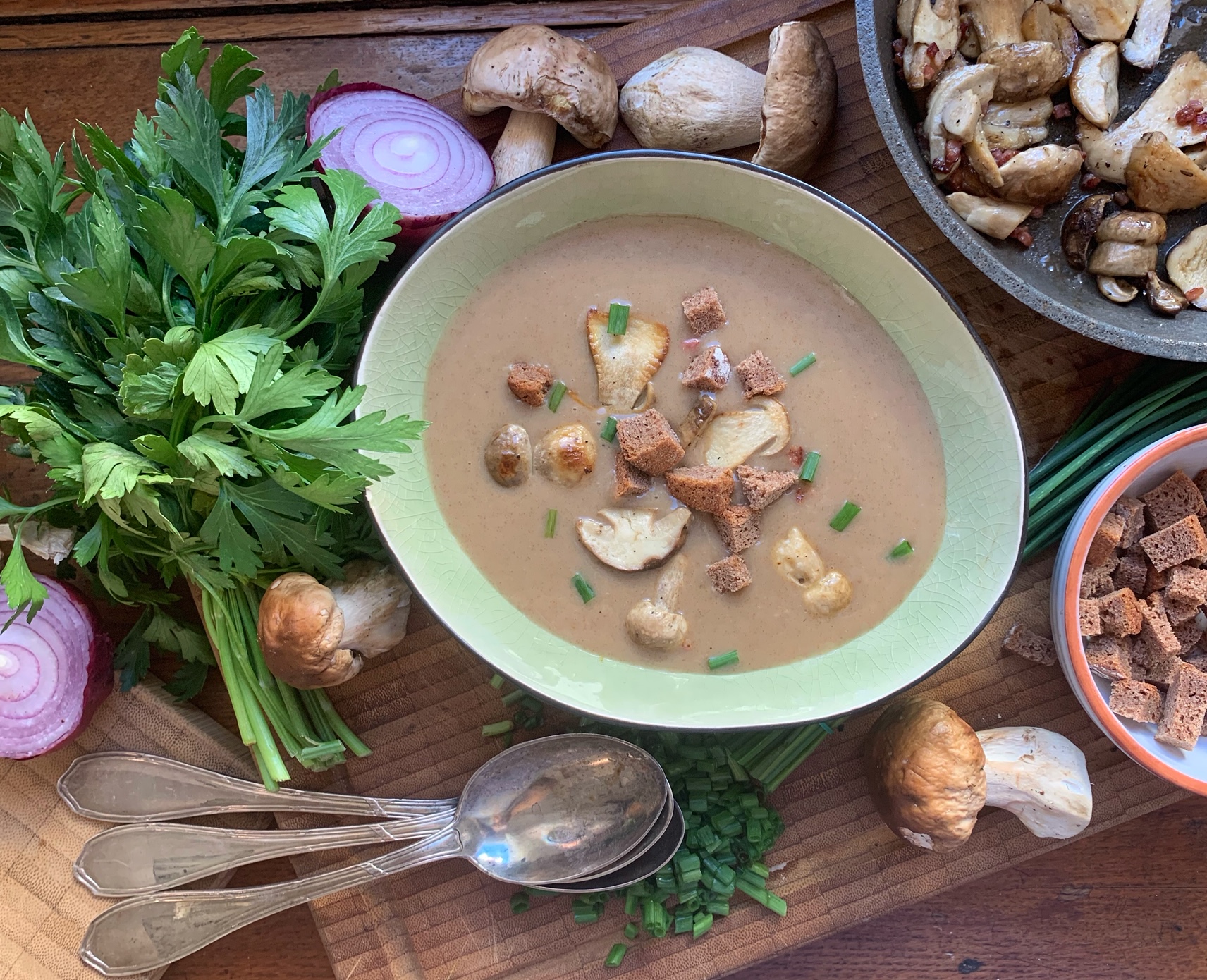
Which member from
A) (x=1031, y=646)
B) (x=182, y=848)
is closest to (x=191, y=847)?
(x=182, y=848)

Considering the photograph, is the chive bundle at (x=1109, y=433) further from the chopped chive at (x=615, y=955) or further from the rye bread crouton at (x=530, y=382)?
the chopped chive at (x=615, y=955)

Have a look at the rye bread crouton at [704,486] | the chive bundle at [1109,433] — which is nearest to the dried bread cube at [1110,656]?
the chive bundle at [1109,433]

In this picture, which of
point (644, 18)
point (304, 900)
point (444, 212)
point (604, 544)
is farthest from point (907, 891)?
point (644, 18)

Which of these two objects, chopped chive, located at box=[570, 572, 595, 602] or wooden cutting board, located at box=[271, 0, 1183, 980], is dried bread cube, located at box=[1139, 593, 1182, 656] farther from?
chopped chive, located at box=[570, 572, 595, 602]

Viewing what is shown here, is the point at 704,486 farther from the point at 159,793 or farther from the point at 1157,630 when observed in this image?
the point at 159,793

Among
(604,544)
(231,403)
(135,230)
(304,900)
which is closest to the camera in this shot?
(231,403)

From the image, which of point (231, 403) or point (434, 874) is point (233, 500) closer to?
point (231, 403)

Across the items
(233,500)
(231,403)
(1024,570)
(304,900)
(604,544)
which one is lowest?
(304,900)
